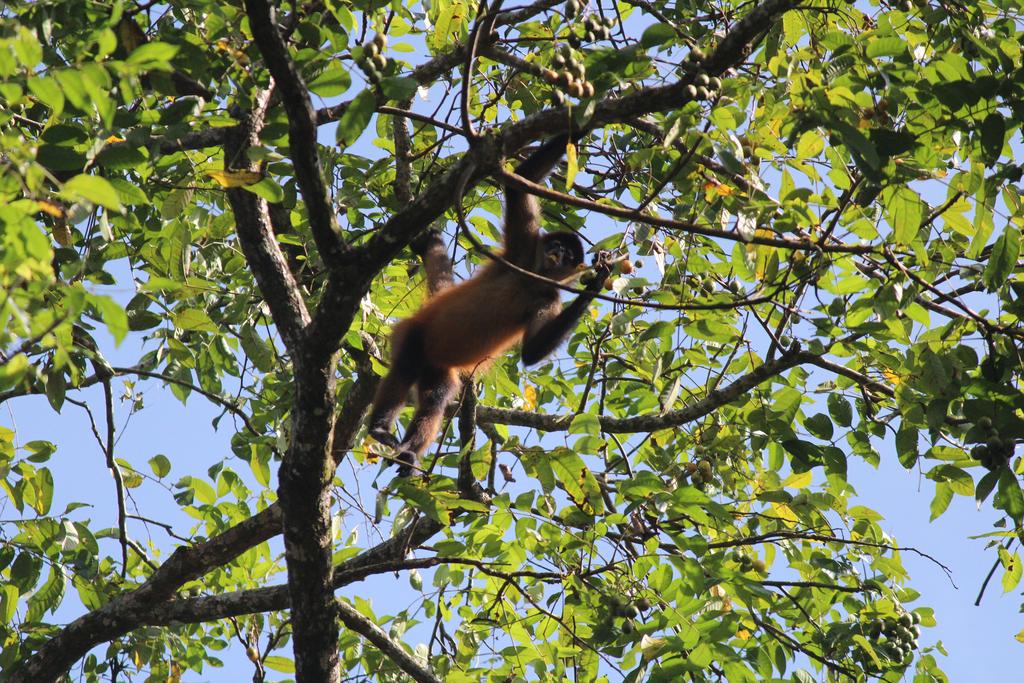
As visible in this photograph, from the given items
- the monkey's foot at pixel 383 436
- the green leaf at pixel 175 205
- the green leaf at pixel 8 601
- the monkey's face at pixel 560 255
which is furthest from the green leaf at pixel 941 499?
the green leaf at pixel 8 601

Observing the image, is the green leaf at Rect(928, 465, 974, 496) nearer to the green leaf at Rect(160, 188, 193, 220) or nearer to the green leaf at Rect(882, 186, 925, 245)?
the green leaf at Rect(882, 186, 925, 245)

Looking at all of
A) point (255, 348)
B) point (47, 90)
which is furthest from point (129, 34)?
point (47, 90)

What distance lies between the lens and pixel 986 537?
4.14m

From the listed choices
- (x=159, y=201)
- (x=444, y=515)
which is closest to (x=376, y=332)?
(x=159, y=201)

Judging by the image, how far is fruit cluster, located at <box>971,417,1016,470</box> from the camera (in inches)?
139

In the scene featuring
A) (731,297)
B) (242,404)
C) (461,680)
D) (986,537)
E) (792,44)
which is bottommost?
(986,537)

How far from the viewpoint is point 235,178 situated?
3262 millimetres

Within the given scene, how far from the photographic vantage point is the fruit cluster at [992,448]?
354cm

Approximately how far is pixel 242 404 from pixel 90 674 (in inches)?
79.3

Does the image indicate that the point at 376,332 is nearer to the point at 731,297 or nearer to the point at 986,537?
the point at 731,297

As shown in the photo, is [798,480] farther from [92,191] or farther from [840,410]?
[92,191]

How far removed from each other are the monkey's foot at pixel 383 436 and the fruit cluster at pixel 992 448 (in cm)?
327

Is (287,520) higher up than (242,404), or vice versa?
(242,404)

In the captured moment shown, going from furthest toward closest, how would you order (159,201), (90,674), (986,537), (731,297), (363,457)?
(90,674)
(159,201)
(363,457)
(986,537)
(731,297)
